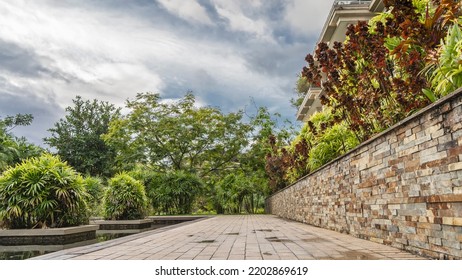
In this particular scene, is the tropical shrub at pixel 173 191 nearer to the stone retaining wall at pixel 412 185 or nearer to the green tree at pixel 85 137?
the green tree at pixel 85 137

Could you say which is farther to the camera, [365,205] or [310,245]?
[365,205]

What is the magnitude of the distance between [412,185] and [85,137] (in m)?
29.5

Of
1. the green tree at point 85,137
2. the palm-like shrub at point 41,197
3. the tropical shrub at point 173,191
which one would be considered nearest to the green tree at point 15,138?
the green tree at point 85,137

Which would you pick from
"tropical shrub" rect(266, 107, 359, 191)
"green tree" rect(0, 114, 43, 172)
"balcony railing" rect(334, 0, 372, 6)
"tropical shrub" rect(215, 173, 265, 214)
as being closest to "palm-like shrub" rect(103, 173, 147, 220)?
"tropical shrub" rect(266, 107, 359, 191)

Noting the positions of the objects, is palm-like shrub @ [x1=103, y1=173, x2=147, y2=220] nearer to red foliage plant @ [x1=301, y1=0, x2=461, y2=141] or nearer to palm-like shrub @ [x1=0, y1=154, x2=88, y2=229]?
palm-like shrub @ [x1=0, y1=154, x2=88, y2=229]

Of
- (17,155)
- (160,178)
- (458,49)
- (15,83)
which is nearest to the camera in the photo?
(458,49)

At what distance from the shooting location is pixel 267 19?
22.2 feet

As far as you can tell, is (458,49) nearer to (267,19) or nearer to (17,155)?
(267,19)

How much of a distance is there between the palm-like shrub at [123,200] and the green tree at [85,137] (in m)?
17.9

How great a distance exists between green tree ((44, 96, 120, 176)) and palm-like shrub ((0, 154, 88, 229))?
20986 millimetres

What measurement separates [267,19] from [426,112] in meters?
4.65

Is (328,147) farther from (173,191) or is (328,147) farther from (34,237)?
(173,191)

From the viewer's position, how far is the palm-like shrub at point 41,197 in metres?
5.69
